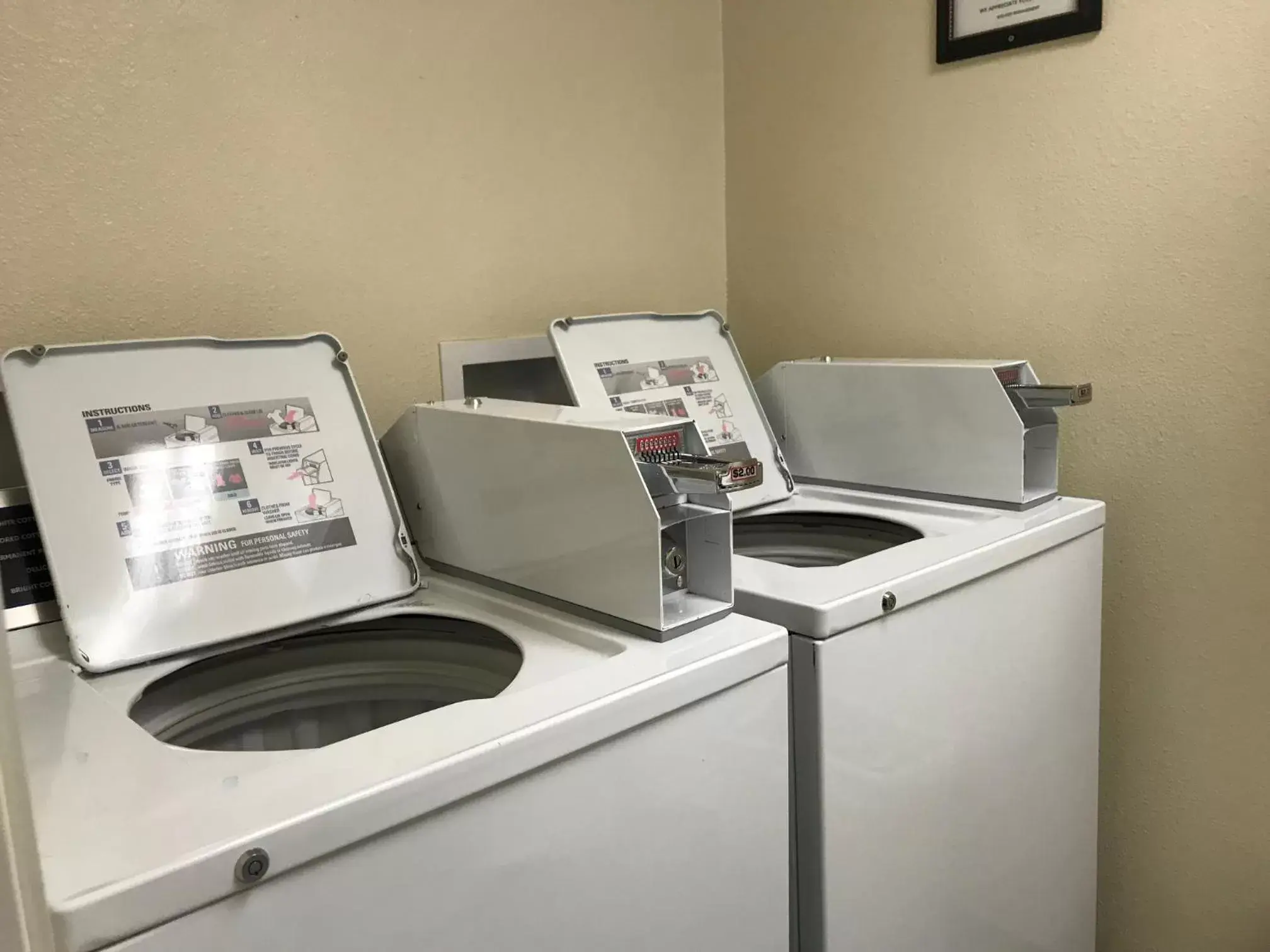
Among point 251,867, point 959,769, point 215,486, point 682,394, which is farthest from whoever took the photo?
point 682,394

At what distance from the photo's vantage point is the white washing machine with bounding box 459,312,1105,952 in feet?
3.58

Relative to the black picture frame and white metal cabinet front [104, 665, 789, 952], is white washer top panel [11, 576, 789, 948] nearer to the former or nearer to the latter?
white metal cabinet front [104, 665, 789, 952]

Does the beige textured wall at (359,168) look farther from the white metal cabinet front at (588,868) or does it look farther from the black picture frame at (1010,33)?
the white metal cabinet front at (588,868)

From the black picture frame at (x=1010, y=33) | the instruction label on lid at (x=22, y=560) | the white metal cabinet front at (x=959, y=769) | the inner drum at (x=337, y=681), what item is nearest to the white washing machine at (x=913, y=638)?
the white metal cabinet front at (x=959, y=769)

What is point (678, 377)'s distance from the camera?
162cm

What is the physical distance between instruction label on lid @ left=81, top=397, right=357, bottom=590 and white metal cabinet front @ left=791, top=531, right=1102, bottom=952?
62cm

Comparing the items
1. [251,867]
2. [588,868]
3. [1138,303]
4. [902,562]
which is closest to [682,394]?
[902,562]

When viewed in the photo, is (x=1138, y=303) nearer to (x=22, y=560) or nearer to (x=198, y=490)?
(x=198, y=490)

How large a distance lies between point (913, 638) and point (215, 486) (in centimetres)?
84

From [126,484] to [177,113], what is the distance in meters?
0.51

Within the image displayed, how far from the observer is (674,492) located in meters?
1.02

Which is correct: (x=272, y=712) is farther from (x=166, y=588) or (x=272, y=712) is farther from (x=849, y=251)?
(x=849, y=251)

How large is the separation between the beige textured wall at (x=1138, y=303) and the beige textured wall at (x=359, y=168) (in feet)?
1.19

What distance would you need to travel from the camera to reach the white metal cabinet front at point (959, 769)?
3.55ft
